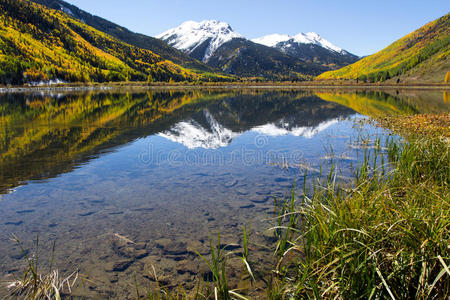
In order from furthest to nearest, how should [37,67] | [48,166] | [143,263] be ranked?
[37,67] < [48,166] < [143,263]

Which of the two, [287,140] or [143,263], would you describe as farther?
[287,140]

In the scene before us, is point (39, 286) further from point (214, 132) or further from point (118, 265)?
point (214, 132)

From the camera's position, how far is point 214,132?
29.8 metres

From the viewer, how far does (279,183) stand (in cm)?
1345

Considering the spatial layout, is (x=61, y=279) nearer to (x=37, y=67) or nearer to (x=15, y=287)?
(x=15, y=287)

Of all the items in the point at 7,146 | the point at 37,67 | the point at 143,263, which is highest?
the point at 37,67

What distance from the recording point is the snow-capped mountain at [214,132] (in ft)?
79.7

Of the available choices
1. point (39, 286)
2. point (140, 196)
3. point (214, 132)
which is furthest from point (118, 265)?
point (214, 132)

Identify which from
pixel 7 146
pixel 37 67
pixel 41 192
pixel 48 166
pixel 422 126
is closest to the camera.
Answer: pixel 41 192

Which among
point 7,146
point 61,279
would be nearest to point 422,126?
point 61,279

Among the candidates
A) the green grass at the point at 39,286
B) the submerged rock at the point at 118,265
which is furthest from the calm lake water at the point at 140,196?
the green grass at the point at 39,286

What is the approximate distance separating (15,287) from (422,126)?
2854cm

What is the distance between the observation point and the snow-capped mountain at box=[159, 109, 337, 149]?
2430 cm

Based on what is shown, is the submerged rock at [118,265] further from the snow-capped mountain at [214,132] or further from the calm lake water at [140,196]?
the snow-capped mountain at [214,132]
